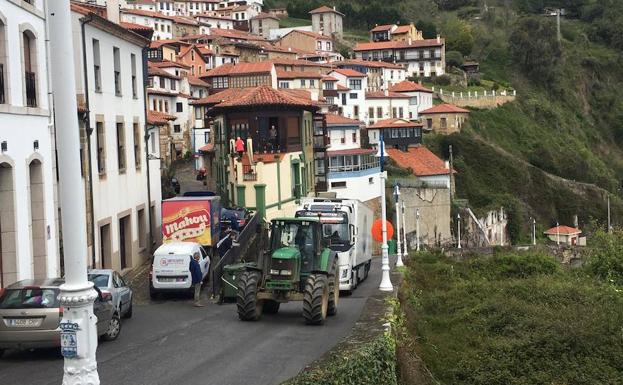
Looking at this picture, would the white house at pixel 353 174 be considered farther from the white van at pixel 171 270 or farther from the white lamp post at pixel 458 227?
the white van at pixel 171 270

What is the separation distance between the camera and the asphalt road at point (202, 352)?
1338 cm

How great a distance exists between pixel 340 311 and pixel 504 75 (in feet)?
385

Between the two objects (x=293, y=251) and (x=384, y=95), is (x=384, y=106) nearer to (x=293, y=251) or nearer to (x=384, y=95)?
(x=384, y=95)

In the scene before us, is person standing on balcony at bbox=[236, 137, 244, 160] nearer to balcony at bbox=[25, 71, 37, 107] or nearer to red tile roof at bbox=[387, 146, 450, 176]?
balcony at bbox=[25, 71, 37, 107]

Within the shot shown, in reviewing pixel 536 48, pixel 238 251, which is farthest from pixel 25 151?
pixel 536 48

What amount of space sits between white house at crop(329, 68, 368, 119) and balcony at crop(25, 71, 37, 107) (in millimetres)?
72722

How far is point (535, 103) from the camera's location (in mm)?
117188

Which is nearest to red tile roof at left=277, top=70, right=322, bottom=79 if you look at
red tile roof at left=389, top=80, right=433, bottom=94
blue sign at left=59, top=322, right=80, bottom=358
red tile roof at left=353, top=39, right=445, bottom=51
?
red tile roof at left=389, top=80, right=433, bottom=94

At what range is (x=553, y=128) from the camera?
378ft

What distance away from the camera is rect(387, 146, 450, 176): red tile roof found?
245ft

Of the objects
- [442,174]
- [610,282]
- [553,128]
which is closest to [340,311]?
[610,282]

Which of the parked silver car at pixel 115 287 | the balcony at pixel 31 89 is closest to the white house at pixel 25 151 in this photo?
the balcony at pixel 31 89

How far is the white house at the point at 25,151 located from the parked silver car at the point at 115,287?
2.45 m

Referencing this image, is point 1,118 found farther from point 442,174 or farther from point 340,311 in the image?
point 442,174
